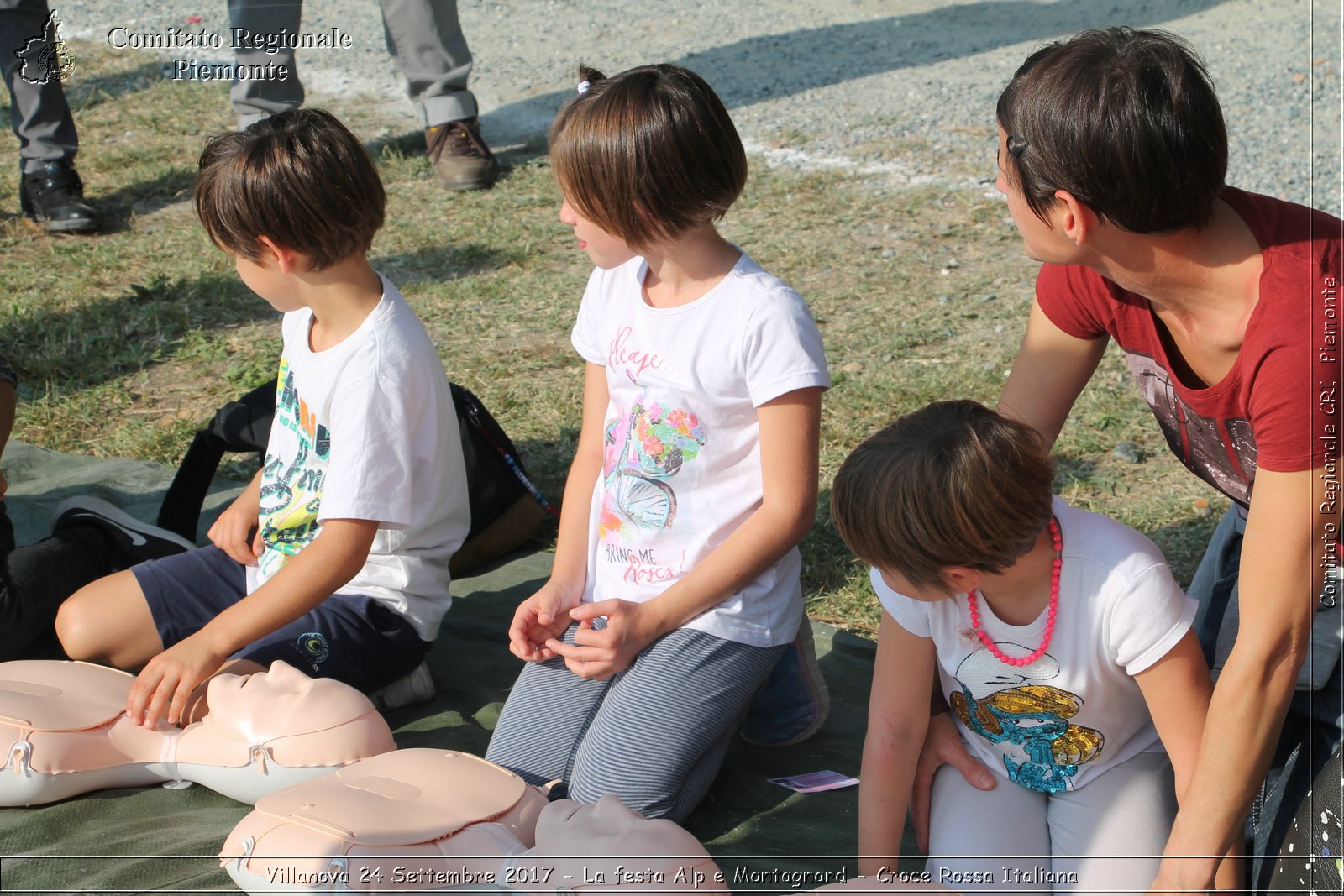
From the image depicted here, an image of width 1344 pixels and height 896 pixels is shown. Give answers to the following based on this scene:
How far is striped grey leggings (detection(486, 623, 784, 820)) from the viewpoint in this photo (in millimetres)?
1779

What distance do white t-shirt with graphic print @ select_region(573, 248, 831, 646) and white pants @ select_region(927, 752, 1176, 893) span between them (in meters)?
0.40

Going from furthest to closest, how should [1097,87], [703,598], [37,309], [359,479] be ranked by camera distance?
[37,309] < [359,479] < [703,598] < [1097,87]

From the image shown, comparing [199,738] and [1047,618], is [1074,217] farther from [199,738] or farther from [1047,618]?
[199,738]

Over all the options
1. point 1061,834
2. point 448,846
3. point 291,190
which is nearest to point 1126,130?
point 1061,834

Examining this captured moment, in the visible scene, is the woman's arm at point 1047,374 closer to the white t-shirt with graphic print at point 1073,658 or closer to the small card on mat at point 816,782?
the white t-shirt with graphic print at point 1073,658

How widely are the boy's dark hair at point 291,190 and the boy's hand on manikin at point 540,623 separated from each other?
26.0 inches

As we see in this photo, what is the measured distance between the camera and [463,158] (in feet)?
16.9

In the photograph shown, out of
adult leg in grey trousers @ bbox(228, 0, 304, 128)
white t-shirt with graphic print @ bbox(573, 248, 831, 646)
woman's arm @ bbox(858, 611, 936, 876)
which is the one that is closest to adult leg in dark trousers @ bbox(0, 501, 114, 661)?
white t-shirt with graphic print @ bbox(573, 248, 831, 646)

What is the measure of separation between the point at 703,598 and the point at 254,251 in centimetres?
94

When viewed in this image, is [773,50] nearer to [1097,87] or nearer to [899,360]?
[899,360]

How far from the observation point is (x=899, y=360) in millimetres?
3496

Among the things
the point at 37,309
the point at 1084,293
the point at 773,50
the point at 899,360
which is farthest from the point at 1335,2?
the point at 37,309

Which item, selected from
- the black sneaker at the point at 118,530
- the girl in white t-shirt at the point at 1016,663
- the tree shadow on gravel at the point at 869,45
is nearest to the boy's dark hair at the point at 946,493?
the girl in white t-shirt at the point at 1016,663

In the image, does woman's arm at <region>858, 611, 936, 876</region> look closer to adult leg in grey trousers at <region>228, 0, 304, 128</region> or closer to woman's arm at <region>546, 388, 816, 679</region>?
woman's arm at <region>546, 388, 816, 679</region>
